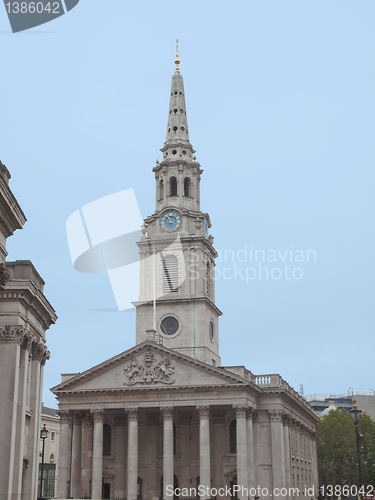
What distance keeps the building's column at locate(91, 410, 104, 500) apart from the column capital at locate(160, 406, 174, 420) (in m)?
5.76

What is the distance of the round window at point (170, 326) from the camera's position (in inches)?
2916

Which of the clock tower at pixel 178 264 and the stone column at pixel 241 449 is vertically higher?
the clock tower at pixel 178 264

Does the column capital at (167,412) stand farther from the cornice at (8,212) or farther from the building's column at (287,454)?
the cornice at (8,212)

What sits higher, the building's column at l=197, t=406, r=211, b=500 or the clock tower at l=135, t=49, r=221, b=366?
the clock tower at l=135, t=49, r=221, b=366

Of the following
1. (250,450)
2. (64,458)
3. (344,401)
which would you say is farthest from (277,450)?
(344,401)

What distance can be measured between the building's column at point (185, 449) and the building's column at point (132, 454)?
5849 mm

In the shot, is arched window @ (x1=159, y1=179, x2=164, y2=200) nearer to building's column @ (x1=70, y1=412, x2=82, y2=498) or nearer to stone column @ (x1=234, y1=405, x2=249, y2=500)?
building's column @ (x1=70, y1=412, x2=82, y2=498)

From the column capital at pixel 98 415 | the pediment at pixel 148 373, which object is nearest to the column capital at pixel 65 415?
the pediment at pixel 148 373

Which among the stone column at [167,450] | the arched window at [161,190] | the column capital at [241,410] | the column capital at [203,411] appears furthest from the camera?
the arched window at [161,190]

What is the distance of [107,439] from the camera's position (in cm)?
7044

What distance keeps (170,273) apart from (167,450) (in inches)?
781

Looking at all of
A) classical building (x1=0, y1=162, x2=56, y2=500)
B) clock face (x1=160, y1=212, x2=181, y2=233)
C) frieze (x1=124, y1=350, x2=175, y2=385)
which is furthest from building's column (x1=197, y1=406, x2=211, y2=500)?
classical building (x1=0, y1=162, x2=56, y2=500)

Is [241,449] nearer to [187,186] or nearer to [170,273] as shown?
[170,273]

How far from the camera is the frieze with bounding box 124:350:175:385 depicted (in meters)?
65.4
